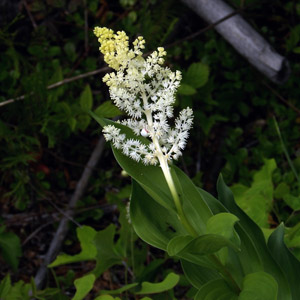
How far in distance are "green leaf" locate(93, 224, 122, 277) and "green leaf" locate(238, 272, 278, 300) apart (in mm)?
763

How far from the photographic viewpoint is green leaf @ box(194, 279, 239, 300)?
161cm

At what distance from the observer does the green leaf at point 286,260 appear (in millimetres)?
1804

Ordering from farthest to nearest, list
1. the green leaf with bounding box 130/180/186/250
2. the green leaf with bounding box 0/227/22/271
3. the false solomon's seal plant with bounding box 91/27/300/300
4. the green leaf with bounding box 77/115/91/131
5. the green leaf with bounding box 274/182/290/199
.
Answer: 1. the green leaf with bounding box 77/115/91/131
2. the green leaf with bounding box 0/227/22/271
3. the green leaf with bounding box 274/182/290/199
4. the green leaf with bounding box 130/180/186/250
5. the false solomon's seal plant with bounding box 91/27/300/300

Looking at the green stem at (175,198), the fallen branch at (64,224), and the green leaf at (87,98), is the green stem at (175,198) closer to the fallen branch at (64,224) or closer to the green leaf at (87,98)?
the green leaf at (87,98)

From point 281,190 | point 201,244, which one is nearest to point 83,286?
point 201,244

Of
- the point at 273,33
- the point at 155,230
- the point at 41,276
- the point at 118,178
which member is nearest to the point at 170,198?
the point at 155,230

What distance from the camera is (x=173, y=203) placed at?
162 centimetres

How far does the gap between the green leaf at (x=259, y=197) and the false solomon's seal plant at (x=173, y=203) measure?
40 centimetres

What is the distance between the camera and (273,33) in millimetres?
3836

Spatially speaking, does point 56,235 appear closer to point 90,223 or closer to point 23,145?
point 90,223

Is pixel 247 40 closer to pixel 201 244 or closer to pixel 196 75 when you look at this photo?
pixel 196 75

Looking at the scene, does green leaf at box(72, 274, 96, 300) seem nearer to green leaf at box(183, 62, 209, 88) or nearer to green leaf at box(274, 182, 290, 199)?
green leaf at box(274, 182, 290, 199)

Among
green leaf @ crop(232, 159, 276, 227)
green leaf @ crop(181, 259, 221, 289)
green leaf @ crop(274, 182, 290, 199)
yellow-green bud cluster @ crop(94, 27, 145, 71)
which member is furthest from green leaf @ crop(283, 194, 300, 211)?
yellow-green bud cluster @ crop(94, 27, 145, 71)

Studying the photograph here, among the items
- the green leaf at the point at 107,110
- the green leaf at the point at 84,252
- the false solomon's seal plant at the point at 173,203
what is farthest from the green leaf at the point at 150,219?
the green leaf at the point at 107,110
